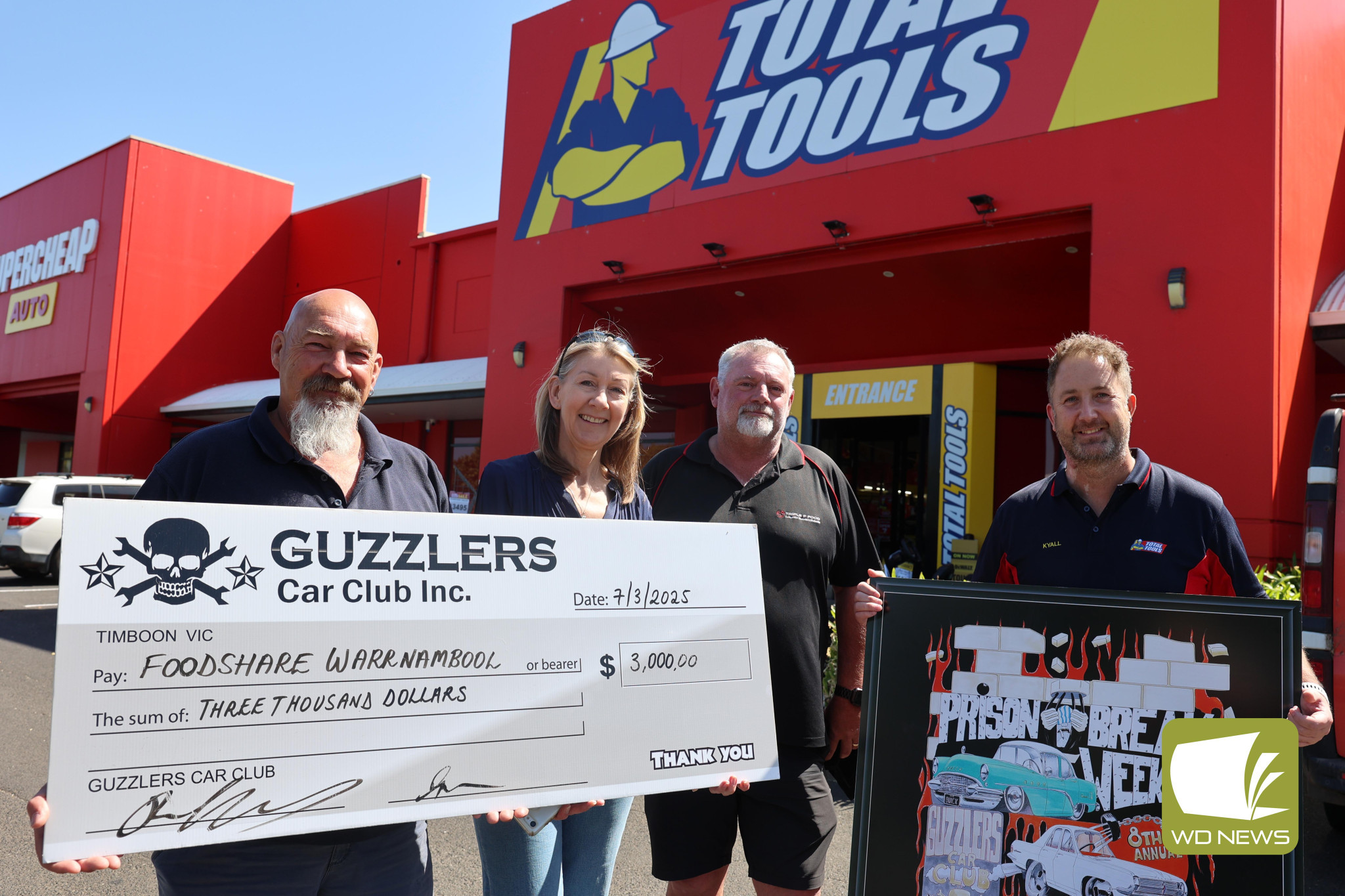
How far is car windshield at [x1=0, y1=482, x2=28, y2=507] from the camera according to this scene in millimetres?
13789

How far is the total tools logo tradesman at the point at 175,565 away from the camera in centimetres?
178

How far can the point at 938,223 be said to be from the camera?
27.9 feet

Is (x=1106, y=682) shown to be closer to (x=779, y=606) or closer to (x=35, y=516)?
(x=779, y=606)

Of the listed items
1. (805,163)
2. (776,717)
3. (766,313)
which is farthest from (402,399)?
(776,717)

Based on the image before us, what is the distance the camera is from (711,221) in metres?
10.2

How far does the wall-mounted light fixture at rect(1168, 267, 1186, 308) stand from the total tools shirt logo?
2.40 meters

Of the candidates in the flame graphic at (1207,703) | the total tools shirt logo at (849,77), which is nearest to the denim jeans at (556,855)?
the flame graphic at (1207,703)

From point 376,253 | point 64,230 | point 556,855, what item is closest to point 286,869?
point 556,855

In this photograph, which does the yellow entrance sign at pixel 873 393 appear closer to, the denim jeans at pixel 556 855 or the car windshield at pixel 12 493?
the denim jeans at pixel 556 855

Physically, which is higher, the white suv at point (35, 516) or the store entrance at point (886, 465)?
the store entrance at point (886, 465)

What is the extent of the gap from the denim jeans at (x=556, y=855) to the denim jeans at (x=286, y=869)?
26 centimetres

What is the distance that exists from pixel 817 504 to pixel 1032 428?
9.97 m
